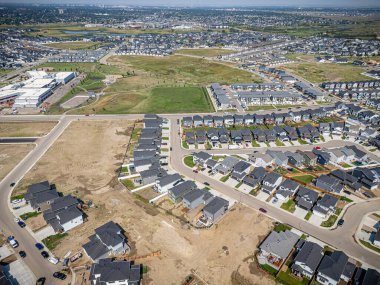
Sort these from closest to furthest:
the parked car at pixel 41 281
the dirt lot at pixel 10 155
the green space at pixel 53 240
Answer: the parked car at pixel 41 281 < the green space at pixel 53 240 < the dirt lot at pixel 10 155

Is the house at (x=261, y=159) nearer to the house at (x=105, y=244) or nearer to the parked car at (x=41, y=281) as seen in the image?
the house at (x=105, y=244)

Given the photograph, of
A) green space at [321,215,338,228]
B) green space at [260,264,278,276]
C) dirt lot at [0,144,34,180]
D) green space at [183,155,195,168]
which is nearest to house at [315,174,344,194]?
green space at [321,215,338,228]

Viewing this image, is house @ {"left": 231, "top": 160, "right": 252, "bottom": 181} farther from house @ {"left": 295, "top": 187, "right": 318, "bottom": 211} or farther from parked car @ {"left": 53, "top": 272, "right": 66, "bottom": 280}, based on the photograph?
parked car @ {"left": 53, "top": 272, "right": 66, "bottom": 280}

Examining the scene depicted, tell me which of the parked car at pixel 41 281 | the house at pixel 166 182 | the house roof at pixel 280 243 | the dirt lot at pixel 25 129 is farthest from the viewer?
the dirt lot at pixel 25 129

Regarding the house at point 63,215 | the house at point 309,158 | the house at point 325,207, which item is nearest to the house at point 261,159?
the house at point 309,158

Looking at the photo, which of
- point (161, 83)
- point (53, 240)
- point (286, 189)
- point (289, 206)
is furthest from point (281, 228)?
point (161, 83)

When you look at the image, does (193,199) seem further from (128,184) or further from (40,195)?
(40,195)

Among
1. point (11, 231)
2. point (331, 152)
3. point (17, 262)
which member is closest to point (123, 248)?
point (17, 262)
